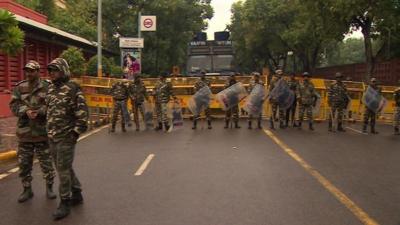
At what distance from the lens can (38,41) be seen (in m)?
25.2

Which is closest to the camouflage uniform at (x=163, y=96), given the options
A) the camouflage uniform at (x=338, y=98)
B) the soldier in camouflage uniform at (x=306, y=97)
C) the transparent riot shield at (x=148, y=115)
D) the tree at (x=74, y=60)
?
the transparent riot shield at (x=148, y=115)

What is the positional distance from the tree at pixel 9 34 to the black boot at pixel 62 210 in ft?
21.2

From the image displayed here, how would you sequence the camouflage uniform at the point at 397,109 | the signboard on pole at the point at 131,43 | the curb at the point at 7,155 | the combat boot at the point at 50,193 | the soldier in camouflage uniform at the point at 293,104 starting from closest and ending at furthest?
1. the combat boot at the point at 50,193
2. the curb at the point at 7,155
3. the camouflage uniform at the point at 397,109
4. the soldier in camouflage uniform at the point at 293,104
5. the signboard on pole at the point at 131,43

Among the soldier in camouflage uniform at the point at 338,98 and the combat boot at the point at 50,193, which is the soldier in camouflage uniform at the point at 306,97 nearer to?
the soldier in camouflage uniform at the point at 338,98

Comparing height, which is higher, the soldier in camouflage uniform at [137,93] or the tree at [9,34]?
the tree at [9,34]

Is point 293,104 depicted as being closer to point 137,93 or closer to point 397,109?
point 397,109

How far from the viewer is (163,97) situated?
53.4 ft

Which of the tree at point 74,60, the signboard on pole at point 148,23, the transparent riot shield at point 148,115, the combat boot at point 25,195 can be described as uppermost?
the signboard on pole at point 148,23

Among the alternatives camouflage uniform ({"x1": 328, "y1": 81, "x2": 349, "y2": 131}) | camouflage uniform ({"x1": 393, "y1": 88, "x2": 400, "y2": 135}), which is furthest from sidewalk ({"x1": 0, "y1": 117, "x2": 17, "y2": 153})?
camouflage uniform ({"x1": 393, "y1": 88, "x2": 400, "y2": 135})

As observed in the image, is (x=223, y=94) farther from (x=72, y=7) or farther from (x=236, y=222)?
(x=72, y=7)

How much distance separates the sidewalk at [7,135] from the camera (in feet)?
40.1

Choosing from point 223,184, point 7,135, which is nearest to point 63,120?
point 223,184

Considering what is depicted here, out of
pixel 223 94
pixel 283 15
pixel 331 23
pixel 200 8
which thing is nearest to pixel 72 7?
pixel 200 8

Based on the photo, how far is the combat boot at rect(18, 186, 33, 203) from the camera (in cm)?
730
